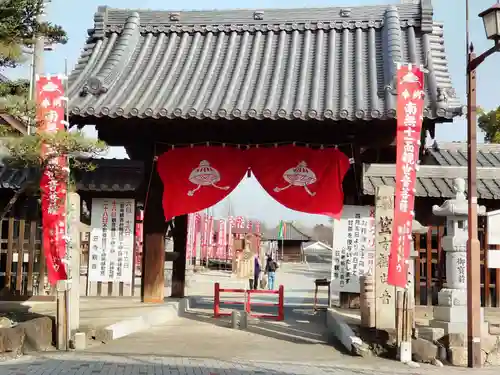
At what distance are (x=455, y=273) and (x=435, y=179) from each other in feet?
13.4

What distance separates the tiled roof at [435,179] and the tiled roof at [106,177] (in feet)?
15.7

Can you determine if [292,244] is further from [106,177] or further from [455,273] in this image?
[455,273]

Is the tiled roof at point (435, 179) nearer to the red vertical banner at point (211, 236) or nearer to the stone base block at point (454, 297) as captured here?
the stone base block at point (454, 297)

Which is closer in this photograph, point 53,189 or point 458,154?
point 53,189

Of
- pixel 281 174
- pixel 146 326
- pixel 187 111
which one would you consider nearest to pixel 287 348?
pixel 146 326

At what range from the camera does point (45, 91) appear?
9.63 meters

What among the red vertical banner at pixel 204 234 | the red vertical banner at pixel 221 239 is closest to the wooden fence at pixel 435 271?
the red vertical banner at pixel 204 234

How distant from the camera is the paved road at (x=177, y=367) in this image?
766 centimetres

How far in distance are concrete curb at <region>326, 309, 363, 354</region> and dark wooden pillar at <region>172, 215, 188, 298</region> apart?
4.42 meters

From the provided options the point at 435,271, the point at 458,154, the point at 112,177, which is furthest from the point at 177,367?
the point at 458,154

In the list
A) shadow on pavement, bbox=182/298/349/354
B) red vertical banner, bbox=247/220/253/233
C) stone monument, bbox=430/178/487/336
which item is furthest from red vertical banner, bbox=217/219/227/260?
stone monument, bbox=430/178/487/336

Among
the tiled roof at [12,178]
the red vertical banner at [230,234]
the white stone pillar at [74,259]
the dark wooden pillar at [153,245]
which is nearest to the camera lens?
the white stone pillar at [74,259]

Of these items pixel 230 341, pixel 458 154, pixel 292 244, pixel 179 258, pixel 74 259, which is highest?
pixel 458 154

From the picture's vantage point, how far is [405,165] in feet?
30.8
